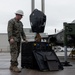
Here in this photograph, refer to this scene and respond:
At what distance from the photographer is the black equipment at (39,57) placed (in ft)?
30.5

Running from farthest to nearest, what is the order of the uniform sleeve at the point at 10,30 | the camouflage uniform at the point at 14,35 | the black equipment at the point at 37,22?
A: 1. the black equipment at the point at 37,22
2. the camouflage uniform at the point at 14,35
3. the uniform sleeve at the point at 10,30

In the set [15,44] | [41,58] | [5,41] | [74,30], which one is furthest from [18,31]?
[5,41]

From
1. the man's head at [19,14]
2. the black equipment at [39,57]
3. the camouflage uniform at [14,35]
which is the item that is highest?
the man's head at [19,14]

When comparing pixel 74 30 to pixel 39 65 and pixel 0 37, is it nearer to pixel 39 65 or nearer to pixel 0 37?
pixel 39 65

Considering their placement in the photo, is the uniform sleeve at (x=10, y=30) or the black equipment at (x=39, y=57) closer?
the uniform sleeve at (x=10, y=30)

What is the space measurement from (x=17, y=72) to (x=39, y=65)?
79 cm

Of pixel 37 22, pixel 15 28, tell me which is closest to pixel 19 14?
pixel 15 28

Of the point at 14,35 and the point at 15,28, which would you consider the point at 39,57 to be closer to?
the point at 14,35

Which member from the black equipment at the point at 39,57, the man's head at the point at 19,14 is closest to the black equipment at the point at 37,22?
the black equipment at the point at 39,57

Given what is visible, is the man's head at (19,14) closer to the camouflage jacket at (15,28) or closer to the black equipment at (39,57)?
the camouflage jacket at (15,28)

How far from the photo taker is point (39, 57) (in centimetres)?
938

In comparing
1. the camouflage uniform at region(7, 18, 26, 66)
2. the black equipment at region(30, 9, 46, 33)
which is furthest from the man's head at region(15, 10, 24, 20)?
the black equipment at region(30, 9, 46, 33)

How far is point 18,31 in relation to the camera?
935 cm

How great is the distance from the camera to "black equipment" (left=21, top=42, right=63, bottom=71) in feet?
30.5
